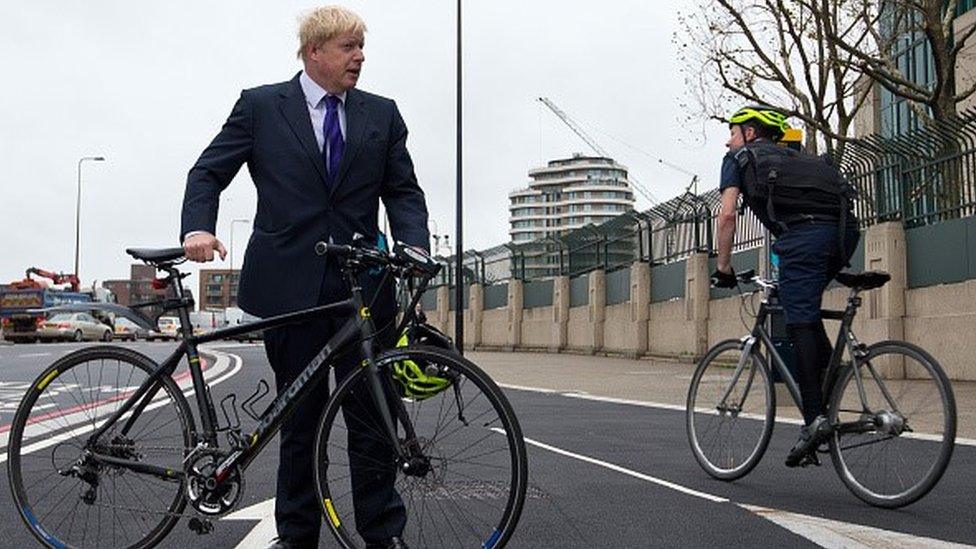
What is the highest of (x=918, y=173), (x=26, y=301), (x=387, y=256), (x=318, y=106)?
(x=918, y=173)

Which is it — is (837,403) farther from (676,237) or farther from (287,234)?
(676,237)

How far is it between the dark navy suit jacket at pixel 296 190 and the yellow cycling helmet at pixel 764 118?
2.47m

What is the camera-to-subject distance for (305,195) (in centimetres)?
442

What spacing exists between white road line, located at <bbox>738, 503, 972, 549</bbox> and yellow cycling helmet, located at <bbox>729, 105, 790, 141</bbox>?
1.99 metres

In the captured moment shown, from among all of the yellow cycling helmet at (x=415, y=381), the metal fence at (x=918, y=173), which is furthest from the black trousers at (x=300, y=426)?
the metal fence at (x=918, y=173)

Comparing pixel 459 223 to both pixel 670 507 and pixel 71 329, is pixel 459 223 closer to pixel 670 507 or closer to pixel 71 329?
pixel 670 507

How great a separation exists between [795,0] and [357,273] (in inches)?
860

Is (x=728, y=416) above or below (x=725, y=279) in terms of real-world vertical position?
below

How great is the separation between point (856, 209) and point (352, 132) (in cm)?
1590

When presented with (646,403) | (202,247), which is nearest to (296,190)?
(202,247)

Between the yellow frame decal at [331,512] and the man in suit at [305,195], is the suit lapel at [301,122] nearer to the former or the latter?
the man in suit at [305,195]

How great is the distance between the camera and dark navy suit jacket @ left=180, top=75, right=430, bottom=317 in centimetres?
439

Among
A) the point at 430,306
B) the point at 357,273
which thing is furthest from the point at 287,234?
the point at 430,306

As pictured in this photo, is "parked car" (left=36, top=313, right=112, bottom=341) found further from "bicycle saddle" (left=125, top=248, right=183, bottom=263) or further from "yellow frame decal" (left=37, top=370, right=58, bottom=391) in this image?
"bicycle saddle" (left=125, top=248, right=183, bottom=263)
